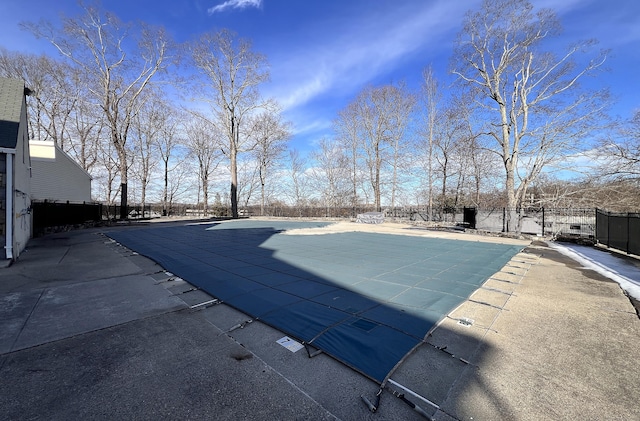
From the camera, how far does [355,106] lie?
87.5 feet

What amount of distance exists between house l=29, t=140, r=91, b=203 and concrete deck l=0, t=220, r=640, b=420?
11.8m

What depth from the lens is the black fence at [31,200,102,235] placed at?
10.5 meters

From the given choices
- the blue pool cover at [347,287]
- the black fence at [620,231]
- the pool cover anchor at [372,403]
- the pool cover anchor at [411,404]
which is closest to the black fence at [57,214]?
the blue pool cover at [347,287]

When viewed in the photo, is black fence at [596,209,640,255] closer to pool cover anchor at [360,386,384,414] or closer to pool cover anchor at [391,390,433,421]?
pool cover anchor at [391,390,433,421]

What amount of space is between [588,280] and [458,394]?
15.8 ft

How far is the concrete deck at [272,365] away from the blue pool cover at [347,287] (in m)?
0.19

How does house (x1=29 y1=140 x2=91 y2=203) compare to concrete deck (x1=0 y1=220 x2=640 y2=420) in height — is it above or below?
above

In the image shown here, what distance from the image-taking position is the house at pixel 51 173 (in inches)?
489

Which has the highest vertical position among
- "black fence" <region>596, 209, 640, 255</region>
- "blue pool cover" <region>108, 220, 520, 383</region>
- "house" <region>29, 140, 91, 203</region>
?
"house" <region>29, 140, 91, 203</region>

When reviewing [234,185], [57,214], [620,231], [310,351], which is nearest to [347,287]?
[310,351]

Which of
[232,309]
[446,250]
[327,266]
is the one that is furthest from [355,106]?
[232,309]

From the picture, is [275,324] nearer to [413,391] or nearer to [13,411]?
[413,391]

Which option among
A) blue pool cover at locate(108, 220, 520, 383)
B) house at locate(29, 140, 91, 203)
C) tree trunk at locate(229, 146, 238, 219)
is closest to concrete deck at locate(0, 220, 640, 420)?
blue pool cover at locate(108, 220, 520, 383)

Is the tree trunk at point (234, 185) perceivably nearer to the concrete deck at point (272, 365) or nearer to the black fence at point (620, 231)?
the concrete deck at point (272, 365)
